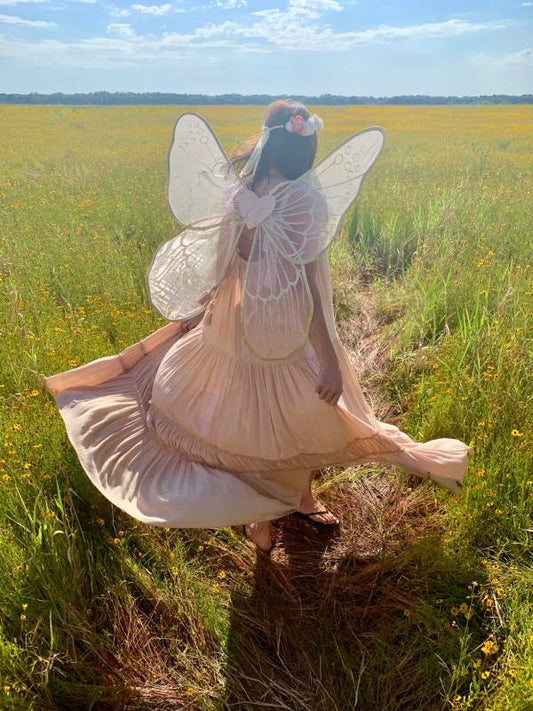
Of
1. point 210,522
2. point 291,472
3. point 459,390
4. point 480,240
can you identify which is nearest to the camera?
point 210,522

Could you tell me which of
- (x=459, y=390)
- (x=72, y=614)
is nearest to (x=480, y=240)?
(x=459, y=390)

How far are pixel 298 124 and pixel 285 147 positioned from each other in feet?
0.25

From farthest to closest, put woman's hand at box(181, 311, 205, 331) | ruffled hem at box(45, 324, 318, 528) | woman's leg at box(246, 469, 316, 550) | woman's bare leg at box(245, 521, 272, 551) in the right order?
woman's hand at box(181, 311, 205, 331) → woman's bare leg at box(245, 521, 272, 551) → woman's leg at box(246, 469, 316, 550) → ruffled hem at box(45, 324, 318, 528)

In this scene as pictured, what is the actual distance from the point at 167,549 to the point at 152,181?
530 centimetres

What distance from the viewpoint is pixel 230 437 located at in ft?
5.46

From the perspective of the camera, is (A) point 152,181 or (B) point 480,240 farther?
Answer: (A) point 152,181

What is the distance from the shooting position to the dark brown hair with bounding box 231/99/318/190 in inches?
58.3

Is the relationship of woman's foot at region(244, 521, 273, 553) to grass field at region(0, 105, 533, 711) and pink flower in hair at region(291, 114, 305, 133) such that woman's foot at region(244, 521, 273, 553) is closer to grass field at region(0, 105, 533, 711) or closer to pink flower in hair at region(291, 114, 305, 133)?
grass field at region(0, 105, 533, 711)

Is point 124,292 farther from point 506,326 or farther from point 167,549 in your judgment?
point 506,326

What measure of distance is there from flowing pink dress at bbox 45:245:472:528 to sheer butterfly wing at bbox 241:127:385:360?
0.35 feet

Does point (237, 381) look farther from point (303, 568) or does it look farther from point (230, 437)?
point (303, 568)

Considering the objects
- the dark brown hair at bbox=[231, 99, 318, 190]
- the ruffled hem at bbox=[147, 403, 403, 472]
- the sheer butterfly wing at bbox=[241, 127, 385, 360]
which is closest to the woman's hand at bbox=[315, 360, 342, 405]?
the sheer butterfly wing at bbox=[241, 127, 385, 360]

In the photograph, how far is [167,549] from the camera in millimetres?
1789

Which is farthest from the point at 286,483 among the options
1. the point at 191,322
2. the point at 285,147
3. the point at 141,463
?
the point at 285,147
